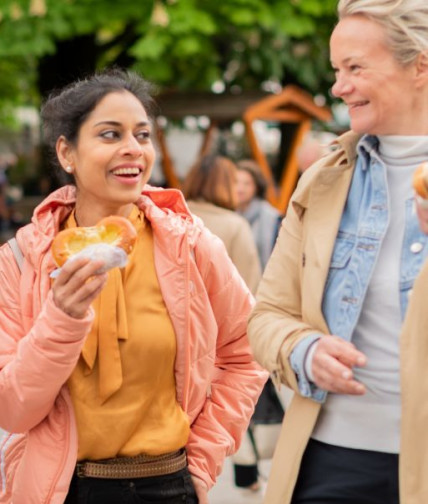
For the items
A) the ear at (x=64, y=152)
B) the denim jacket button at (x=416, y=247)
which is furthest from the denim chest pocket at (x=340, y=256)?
the ear at (x=64, y=152)

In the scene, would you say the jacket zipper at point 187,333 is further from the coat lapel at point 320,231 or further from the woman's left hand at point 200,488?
the coat lapel at point 320,231

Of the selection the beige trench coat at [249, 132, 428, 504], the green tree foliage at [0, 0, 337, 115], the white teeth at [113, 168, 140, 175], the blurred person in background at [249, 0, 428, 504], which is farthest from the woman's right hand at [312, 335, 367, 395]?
the green tree foliage at [0, 0, 337, 115]

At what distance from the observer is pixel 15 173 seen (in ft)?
80.7

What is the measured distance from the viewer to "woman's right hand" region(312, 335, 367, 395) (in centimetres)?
250

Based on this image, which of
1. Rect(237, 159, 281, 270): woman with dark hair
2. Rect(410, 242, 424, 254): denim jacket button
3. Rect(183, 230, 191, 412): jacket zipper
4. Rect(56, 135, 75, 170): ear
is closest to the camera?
Rect(410, 242, 424, 254): denim jacket button

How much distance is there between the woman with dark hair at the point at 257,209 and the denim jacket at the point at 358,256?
17.2 feet

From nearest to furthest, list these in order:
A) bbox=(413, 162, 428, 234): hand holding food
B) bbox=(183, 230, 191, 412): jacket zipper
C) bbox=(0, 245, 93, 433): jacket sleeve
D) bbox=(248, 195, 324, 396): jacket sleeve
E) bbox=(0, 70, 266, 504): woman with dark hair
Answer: bbox=(413, 162, 428, 234): hand holding food, bbox=(248, 195, 324, 396): jacket sleeve, bbox=(0, 245, 93, 433): jacket sleeve, bbox=(0, 70, 266, 504): woman with dark hair, bbox=(183, 230, 191, 412): jacket zipper

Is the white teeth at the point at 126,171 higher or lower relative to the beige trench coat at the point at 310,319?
higher

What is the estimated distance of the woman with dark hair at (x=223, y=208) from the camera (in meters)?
6.89

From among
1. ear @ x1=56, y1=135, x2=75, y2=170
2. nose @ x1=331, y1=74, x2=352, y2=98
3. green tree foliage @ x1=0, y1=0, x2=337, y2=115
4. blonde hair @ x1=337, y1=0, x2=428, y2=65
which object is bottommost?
ear @ x1=56, y1=135, x2=75, y2=170

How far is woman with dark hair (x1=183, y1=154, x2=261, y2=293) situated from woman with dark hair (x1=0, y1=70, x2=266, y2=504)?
3.31 m

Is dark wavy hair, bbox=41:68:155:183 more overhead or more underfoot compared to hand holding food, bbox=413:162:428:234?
more overhead

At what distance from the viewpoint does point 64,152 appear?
3.52 meters

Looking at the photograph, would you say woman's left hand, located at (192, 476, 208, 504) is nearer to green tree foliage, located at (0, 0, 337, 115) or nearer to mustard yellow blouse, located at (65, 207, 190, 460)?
mustard yellow blouse, located at (65, 207, 190, 460)
